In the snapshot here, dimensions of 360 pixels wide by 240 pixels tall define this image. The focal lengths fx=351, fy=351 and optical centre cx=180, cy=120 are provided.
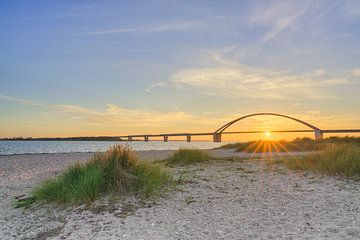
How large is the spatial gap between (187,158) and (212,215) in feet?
23.6

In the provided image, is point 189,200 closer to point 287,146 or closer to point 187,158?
point 187,158

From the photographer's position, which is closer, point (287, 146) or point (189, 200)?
point (189, 200)

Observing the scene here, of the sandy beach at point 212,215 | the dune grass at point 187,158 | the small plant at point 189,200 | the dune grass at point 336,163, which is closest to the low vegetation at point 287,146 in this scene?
the dune grass at point 187,158

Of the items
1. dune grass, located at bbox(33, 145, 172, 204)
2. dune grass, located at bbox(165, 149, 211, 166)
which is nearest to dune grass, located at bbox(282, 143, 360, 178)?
dune grass, located at bbox(165, 149, 211, 166)

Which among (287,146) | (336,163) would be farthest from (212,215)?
(287,146)

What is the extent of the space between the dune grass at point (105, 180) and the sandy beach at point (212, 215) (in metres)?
0.28

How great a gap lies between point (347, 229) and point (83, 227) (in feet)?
13.5

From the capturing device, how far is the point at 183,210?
6348 millimetres

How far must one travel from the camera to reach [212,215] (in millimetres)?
6082

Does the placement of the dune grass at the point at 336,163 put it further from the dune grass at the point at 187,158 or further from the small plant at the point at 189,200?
the small plant at the point at 189,200

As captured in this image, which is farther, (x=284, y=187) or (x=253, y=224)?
(x=284, y=187)

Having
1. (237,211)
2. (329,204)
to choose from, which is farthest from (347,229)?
(237,211)

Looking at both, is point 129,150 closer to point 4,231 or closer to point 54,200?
point 54,200

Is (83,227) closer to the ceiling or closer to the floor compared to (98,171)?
closer to the floor
